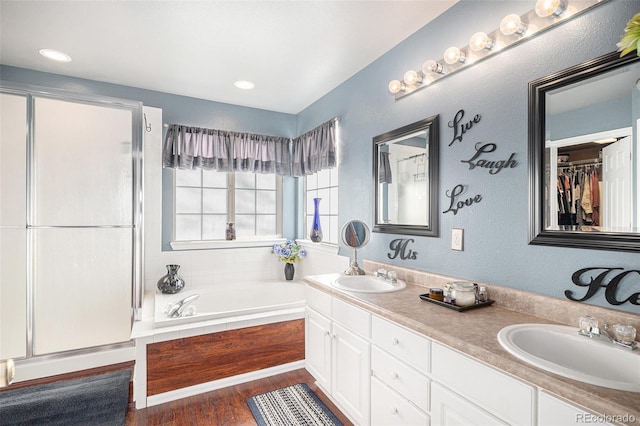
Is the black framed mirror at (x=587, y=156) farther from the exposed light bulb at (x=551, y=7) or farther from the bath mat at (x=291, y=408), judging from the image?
the bath mat at (x=291, y=408)

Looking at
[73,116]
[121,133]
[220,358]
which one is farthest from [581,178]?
[73,116]

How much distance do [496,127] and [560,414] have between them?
1305 millimetres

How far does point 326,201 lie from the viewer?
356 cm

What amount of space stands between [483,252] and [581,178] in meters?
0.58

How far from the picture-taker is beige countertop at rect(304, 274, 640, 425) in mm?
824

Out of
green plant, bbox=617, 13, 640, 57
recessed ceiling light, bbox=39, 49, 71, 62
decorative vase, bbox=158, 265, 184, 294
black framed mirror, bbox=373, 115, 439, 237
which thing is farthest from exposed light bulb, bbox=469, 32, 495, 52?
decorative vase, bbox=158, 265, 184, 294

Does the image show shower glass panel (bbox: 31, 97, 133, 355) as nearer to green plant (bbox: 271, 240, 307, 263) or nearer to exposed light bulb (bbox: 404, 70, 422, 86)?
green plant (bbox: 271, 240, 307, 263)

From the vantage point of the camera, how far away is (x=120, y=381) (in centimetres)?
249

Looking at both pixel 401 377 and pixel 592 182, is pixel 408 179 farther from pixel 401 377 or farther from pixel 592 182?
pixel 401 377

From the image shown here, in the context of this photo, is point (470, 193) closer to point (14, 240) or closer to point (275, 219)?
point (275, 219)

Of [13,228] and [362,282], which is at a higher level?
[13,228]

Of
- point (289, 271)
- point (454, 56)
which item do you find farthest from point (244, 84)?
point (289, 271)

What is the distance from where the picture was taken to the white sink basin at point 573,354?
956 mm

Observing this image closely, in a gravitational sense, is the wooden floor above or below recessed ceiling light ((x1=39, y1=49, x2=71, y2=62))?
below
